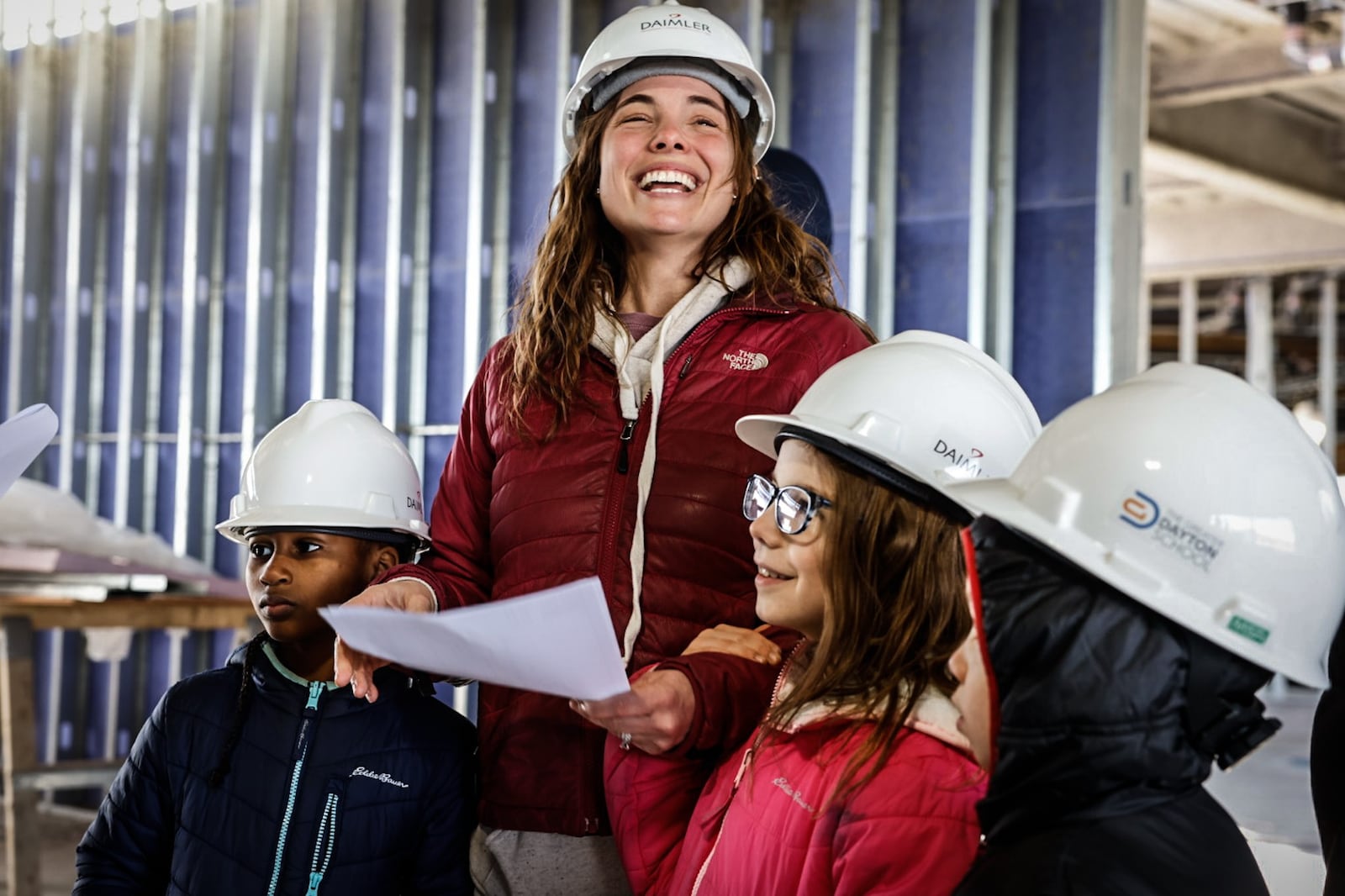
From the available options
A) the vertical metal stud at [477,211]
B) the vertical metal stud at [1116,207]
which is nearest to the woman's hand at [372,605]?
the vertical metal stud at [1116,207]

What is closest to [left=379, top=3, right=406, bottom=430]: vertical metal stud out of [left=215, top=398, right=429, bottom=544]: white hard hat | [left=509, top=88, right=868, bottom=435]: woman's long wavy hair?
[left=215, top=398, right=429, bottom=544]: white hard hat

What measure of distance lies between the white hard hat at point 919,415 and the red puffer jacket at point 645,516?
0.22 meters

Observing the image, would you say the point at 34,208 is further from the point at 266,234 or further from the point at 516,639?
the point at 516,639

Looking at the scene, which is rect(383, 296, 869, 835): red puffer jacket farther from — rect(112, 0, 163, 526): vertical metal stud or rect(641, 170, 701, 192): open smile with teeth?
rect(112, 0, 163, 526): vertical metal stud

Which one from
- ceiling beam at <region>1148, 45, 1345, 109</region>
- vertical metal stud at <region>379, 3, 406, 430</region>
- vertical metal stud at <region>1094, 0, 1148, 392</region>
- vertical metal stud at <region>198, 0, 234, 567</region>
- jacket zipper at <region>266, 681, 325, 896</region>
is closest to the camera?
jacket zipper at <region>266, 681, 325, 896</region>

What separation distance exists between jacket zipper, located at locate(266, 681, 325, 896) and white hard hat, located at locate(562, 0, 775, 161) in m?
1.08

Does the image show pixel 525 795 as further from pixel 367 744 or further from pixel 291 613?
pixel 291 613

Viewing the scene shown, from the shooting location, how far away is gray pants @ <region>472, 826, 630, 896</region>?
1923 millimetres

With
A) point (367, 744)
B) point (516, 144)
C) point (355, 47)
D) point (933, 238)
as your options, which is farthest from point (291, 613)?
point (355, 47)

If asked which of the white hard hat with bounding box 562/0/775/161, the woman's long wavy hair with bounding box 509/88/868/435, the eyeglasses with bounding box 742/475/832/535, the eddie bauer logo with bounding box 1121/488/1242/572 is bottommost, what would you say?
the eyeglasses with bounding box 742/475/832/535

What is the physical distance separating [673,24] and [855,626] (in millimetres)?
1042

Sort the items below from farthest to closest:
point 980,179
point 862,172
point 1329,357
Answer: point 1329,357 < point 862,172 < point 980,179

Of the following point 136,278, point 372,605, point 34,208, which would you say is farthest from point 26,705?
point 34,208

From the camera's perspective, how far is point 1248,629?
1252mm
